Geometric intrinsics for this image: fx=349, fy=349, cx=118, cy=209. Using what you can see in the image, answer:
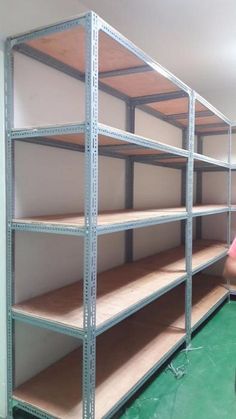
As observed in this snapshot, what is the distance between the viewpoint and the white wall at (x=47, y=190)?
6.31 feet

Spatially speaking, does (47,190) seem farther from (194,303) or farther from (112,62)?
(194,303)

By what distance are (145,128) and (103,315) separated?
1.99 metres

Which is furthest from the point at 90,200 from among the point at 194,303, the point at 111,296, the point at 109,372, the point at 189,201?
the point at 194,303

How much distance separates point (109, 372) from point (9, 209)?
45.0 inches

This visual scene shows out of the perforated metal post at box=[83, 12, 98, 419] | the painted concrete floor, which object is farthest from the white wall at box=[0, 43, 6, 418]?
the perforated metal post at box=[83, 12, 98, 419]

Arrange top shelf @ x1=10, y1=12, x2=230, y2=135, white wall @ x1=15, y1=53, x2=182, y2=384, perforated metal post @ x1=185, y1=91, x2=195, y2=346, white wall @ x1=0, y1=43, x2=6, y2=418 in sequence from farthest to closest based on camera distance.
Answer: perforated metal post @ x1=185, y1=91, x2=195, y2=346, white wall @ x1=15, y1=53, x2=182, y2=384, white wall @ x1=0, y1=43, x2=6, y2=418, top shelf @ x1=10, y1=12, x2=230, y2=135

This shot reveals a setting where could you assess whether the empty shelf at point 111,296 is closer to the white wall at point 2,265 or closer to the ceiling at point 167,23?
the white wall at point 2,265

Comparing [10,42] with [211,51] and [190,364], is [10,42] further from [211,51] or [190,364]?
[190,364]

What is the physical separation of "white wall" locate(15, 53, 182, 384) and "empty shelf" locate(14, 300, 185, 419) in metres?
0.10

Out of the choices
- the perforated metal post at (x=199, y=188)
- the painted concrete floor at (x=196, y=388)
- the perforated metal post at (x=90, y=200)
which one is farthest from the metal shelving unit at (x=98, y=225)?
the perforated metal post at (x=199, y=188)

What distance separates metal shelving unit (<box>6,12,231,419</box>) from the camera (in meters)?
1.57

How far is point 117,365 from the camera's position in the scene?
220cm

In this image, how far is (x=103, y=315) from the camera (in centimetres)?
176

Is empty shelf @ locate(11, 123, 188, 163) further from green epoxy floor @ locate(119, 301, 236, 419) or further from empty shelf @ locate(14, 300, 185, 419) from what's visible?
green epoxy floor @ locate(119, 301, 236, 419)
